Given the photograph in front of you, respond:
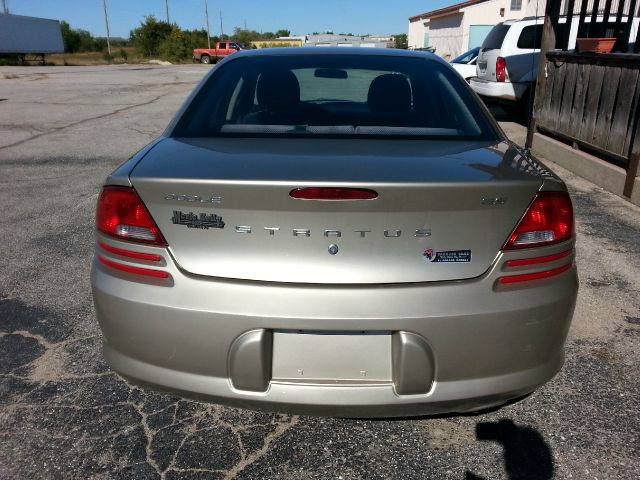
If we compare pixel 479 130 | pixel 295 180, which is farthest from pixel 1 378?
pixel 479 130

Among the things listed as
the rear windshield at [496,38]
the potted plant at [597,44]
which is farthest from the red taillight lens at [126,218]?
the rear windshield at [496,38]

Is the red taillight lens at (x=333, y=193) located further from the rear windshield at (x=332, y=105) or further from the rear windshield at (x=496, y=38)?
the rear windshield at (x=496, y=38)

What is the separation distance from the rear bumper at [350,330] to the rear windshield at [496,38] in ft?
32.6

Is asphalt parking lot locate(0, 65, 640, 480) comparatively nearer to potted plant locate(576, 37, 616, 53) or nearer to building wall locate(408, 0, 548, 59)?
potted plant locate(576, 37, 616, 53)

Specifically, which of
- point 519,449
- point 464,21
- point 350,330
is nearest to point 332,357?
point 350,330

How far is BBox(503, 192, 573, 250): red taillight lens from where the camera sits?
177 centimetres

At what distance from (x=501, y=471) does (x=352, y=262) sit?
1053 mm

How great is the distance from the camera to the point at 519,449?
6.99 feet

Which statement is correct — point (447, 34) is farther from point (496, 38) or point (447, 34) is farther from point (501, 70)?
point (501, 70)

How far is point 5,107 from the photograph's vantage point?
13.5m

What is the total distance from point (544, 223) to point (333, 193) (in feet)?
2.41

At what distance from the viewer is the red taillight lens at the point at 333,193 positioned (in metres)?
1.67

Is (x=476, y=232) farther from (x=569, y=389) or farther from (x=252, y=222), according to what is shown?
(x=569, y=389)

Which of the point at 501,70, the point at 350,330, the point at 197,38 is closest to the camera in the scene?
the point at 350,330
